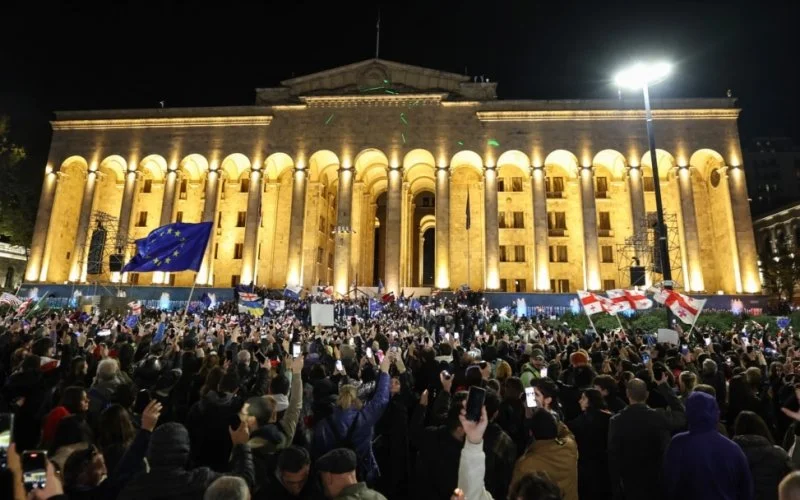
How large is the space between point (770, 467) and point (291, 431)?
4028mm

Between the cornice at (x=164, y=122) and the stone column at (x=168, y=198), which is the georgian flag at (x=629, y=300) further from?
the stone column at (x=168, y=198)

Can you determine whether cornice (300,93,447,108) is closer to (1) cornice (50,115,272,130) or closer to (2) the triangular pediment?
(2) the triangular pediment

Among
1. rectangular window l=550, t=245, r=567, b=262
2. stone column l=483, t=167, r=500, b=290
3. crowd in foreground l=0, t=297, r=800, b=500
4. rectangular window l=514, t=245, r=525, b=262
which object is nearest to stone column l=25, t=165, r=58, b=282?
stone column l=483, t=167, r=500, b=290

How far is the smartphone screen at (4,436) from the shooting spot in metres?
2.09

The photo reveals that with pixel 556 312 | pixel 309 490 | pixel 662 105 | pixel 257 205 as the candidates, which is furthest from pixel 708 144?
pixel 309 490

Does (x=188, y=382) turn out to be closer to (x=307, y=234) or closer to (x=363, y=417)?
(x=363, y=417)

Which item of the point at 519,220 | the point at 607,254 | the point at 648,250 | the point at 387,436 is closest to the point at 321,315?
the point at 387,436

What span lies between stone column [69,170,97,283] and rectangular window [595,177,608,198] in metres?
41.8

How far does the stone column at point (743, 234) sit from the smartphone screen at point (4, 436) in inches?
1555

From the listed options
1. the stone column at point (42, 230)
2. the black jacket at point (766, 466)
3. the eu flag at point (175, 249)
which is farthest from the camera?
the stone column at point (42, 230)

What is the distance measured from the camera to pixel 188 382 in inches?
233

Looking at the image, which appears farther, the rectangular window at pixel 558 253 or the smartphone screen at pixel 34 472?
the rectangular window at pixel 558 253

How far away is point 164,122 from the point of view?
38062 mm

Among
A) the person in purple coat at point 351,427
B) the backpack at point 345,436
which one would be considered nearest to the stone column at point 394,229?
the person in purple coat at point 351,427
